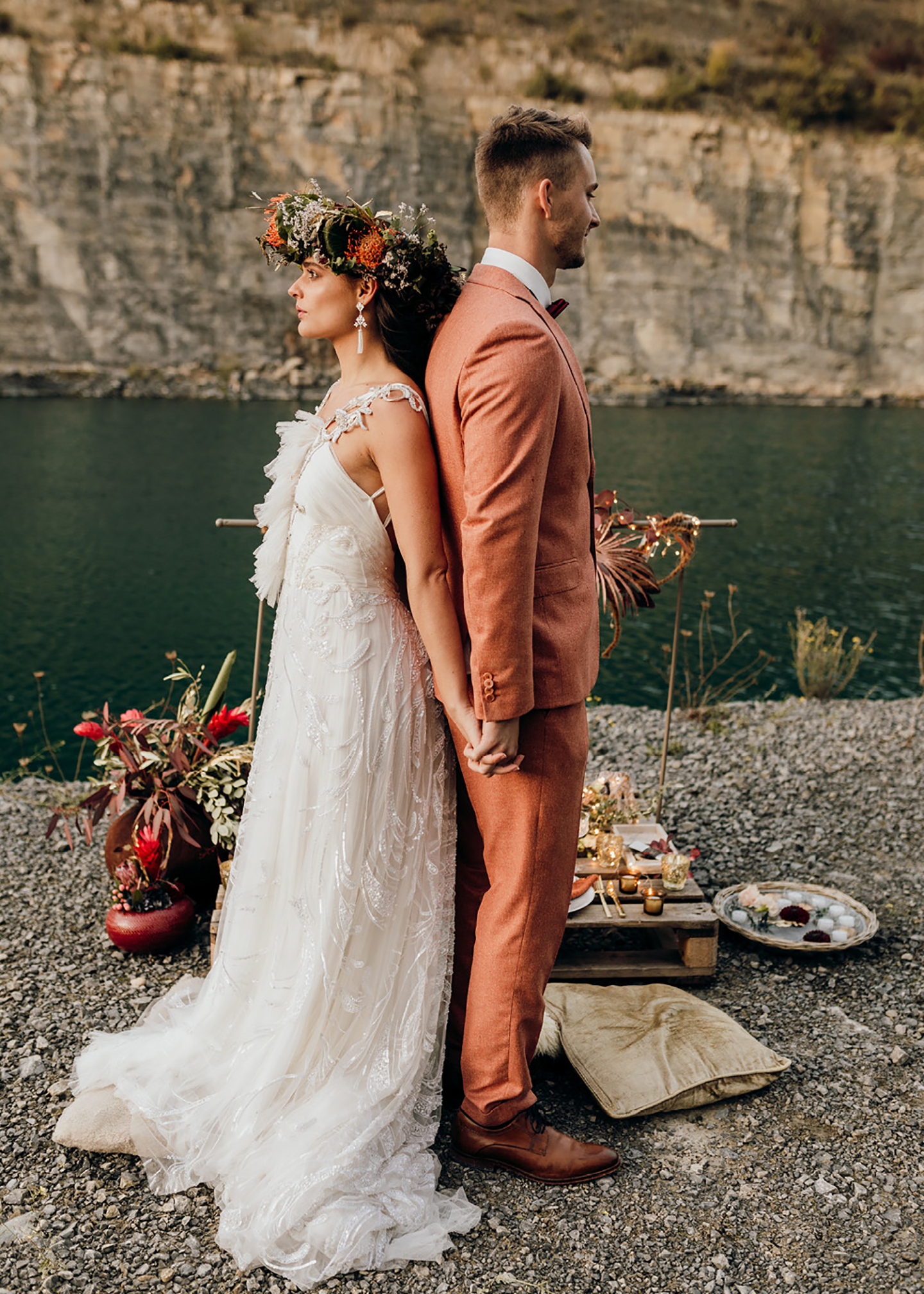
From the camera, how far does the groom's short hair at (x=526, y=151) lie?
2.38 metres

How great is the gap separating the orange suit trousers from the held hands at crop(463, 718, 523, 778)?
0.35ft

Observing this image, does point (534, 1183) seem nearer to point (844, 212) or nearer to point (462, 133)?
point (462, 133)

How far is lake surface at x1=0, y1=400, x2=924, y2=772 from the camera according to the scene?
34.7 ft

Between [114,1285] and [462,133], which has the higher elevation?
[462,133]

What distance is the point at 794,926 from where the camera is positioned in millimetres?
3975

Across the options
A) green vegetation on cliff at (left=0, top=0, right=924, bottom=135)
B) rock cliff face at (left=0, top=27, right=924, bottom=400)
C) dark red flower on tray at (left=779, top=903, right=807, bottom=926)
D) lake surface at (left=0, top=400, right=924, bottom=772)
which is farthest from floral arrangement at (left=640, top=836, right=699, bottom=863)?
green vegetation on cliff at (left=0, top=0, right=924, bottom=135)

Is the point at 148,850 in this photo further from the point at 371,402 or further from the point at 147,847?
the point at 371,402

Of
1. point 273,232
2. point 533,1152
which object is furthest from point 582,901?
point 273,232

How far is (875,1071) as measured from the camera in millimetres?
3229

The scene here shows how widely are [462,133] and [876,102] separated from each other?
692 inches

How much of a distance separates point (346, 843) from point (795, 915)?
2086mm

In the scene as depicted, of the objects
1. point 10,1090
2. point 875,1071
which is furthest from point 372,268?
point 875,1071

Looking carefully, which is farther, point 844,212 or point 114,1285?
point 844,212

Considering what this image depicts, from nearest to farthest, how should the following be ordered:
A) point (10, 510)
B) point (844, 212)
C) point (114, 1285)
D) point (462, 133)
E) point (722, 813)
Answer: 1. point (114, 1285)
2. point (722, 813)
3. point (10, 510)
4. point (462, 133)
5. point (844, 212)
